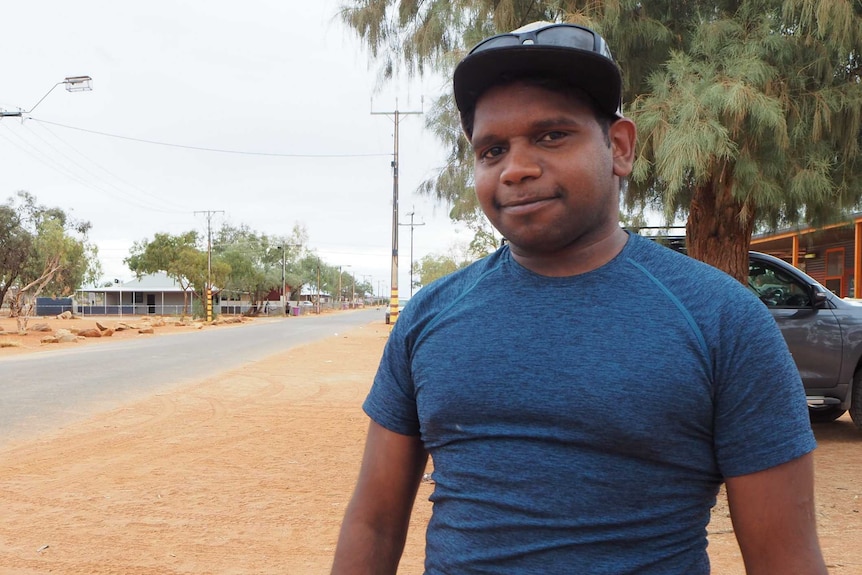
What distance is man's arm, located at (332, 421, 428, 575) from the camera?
1.51m

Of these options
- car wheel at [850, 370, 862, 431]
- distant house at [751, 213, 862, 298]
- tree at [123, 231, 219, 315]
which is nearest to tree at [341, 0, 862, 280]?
car wheel at [850, 370, 862, 431]

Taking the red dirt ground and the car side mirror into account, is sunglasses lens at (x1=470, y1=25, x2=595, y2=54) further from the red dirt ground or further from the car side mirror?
the car side mirror

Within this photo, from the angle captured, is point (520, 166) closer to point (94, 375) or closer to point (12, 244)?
point (94, 375)

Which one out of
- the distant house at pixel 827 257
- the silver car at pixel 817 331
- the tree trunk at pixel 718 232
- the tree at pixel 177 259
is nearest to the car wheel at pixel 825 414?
the silver car at pixel 817 331

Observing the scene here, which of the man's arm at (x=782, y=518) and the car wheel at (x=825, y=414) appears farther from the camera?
the car wheel at (x=825, y=414)

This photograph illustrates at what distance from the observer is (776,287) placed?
7.59 m

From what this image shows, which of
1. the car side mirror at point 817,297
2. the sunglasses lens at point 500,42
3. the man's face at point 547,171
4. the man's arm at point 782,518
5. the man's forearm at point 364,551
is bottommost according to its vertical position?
the man's forearm at point 364,551

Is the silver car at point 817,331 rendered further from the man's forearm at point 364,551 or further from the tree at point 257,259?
the tree at point 257,259

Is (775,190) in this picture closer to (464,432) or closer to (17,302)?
(464,432)

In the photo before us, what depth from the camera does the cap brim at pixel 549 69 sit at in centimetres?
135

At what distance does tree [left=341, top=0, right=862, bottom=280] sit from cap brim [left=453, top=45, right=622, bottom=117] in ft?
12.1

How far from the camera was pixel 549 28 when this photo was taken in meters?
1.40

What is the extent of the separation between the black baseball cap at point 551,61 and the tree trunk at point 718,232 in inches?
209

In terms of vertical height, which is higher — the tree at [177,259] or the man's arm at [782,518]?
the tree at [177,259]
